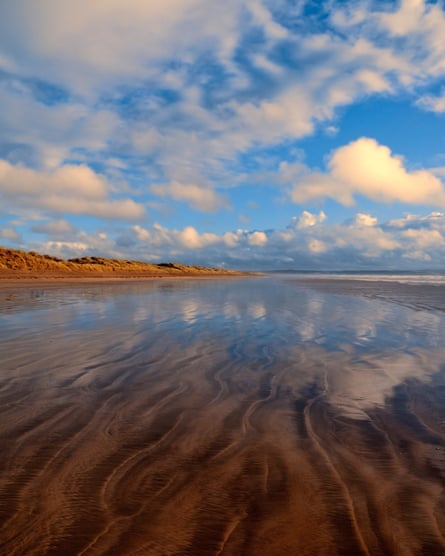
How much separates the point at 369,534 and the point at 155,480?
1.50 m

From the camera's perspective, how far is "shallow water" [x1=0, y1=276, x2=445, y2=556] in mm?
2262

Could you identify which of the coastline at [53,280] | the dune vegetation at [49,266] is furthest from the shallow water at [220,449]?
the dune vegetation at [49,266]

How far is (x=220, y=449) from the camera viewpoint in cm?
329

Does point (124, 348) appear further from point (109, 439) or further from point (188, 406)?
point (109, 439)

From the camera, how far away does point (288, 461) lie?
10.2 feet

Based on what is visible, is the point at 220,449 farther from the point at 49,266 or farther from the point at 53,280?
the point at 49,266

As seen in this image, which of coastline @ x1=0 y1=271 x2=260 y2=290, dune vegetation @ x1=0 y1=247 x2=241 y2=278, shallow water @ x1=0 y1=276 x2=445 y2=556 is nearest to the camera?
shallow water @ x1=0 y1=276 x2=445 y2=556

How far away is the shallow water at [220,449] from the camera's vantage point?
2262 millimetres

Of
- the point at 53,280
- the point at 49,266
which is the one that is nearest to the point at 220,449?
the point at 53,280

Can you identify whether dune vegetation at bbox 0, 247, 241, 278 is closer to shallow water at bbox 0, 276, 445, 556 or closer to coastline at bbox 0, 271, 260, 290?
coastline at bbox 0, 271, 260, 290

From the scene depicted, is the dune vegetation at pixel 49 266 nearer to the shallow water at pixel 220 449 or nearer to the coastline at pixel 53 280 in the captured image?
the coastline at pixel 53 280

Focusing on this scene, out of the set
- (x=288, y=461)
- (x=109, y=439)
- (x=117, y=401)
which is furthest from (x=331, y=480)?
(x=117, y=401)

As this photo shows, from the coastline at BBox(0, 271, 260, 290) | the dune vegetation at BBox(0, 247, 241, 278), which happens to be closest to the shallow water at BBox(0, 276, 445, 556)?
the coastline at BBox(0, 271, 260, 290)

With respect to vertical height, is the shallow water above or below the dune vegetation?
below
